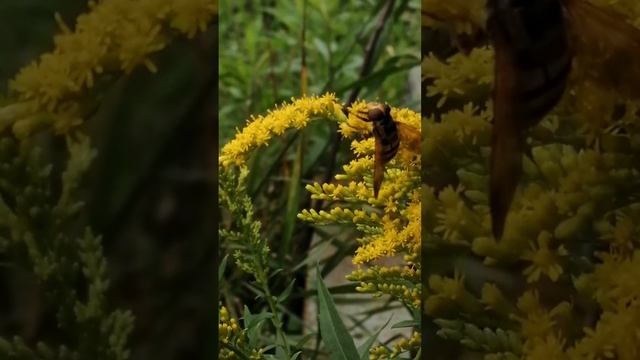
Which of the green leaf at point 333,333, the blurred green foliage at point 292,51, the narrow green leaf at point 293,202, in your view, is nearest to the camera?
the green leaf at point 333,333

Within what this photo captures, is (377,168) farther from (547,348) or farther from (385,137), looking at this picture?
(547,348)

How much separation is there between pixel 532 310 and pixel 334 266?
14.1 inches

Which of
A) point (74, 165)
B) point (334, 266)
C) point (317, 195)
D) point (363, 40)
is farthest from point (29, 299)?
point (363, 40)

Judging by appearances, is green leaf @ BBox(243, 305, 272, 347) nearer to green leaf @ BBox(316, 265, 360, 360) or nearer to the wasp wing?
green leaf @ BBox(316, 265, 360, 360)

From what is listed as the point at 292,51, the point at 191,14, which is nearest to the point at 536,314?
the point at 191,14

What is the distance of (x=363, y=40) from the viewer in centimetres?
95

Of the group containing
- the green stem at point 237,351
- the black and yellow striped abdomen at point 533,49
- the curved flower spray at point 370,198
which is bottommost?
the green stem at point 237,351

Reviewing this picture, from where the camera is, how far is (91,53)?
48 centimetres

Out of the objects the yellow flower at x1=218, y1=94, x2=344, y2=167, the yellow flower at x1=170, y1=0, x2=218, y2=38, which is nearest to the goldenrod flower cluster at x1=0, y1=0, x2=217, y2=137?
the yellow flower at x1=170, y1=0, x2=218, y2=38

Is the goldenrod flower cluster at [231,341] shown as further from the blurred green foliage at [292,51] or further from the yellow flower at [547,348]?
the blurred green foliage at [292,51]

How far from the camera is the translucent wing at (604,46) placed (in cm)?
47

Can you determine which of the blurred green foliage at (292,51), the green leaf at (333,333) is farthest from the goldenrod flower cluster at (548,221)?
the blurred green foliage at (292,51)

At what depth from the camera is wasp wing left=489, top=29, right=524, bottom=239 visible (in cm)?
47

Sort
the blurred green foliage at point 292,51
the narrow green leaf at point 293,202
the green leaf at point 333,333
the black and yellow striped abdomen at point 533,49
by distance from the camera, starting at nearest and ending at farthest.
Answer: the black and yellow striped abdomen at point 533,49, the green leaf at point 333,333, the narrow green leaf at point 293,202, the blurred green foliage at point 292,51
